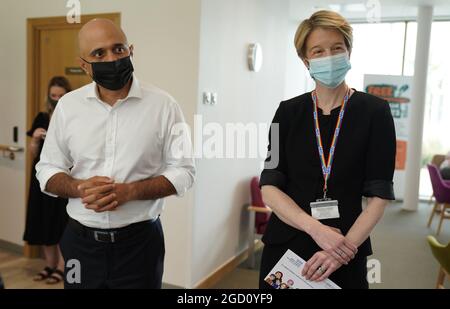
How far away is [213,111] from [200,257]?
122 cm

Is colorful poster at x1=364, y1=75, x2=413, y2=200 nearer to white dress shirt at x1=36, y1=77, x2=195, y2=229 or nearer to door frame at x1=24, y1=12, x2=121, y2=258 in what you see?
door frame at x1=24, y1=12, x2=121, y2=258

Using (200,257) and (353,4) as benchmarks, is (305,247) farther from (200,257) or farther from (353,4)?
(353,4)

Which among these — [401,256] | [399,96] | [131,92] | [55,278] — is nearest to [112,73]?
[131,92]

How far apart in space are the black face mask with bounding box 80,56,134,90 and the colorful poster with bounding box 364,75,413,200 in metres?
6.29

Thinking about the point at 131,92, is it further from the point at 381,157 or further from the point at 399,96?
the point at 399,96

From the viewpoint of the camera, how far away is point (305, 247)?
1.38 metres

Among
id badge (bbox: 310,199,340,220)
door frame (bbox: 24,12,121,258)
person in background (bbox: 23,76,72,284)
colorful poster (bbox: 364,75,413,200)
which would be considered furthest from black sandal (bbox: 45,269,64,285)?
colorful poster (bbox: 364,75,413,200)

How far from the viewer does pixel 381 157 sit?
51.1 inches

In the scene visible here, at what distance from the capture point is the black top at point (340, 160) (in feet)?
4.30

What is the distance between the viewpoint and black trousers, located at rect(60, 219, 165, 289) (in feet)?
5.34

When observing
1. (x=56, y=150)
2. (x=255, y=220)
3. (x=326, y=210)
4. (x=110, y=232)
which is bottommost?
(x=255, y=220)

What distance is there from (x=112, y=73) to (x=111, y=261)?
2.44 ft

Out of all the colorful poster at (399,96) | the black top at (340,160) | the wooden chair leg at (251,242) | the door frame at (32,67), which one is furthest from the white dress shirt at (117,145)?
the colorful poster at (399,96)
